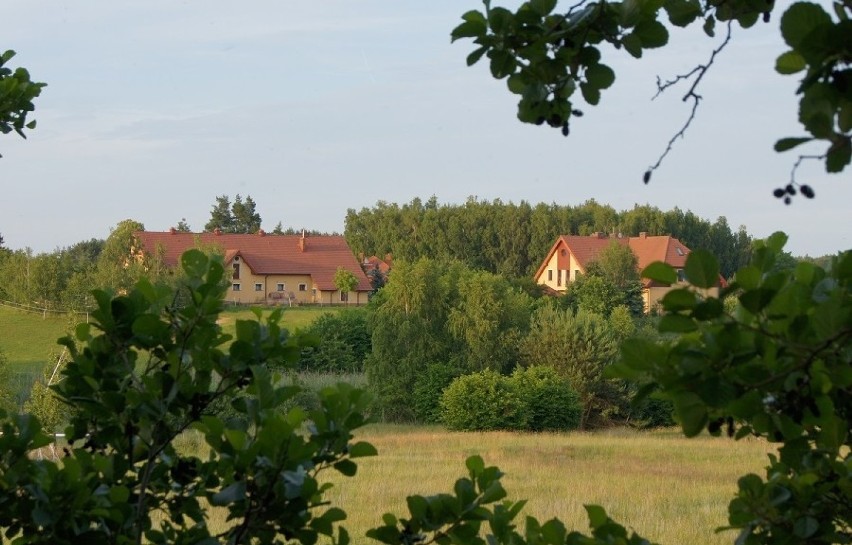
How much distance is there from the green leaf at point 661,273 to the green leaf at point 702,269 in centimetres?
2

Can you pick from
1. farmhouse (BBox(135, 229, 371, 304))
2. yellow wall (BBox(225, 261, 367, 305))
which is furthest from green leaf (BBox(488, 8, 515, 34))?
yellow wall (BBox(225, 261, 367, 305))

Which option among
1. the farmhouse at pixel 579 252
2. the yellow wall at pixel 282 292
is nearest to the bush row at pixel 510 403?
the farmhouse at pixel 579 252

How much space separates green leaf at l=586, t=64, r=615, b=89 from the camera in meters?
1.69

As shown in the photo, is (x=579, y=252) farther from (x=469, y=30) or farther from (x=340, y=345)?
(x=469, y=30)

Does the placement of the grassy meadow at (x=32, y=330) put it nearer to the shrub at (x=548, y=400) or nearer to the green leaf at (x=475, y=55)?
the shrub at (x=548, y=400)

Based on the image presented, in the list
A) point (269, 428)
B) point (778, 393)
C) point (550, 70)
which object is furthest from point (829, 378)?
point (269, 428)

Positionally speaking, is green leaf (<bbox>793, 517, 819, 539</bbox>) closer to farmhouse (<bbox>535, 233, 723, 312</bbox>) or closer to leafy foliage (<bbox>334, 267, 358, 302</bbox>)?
farmhouse (<bbox>535, 233, 723, 312</bbox>)

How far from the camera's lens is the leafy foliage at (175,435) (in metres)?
1.99

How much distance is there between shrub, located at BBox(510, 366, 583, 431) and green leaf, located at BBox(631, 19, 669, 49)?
111 ft

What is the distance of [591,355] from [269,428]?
36.1m

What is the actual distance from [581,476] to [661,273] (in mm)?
20639

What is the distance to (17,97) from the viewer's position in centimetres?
372

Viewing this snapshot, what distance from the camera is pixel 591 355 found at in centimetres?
3744

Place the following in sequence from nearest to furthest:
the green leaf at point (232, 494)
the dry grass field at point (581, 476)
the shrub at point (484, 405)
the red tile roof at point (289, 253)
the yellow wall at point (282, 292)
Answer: the green leaf at point (232, 494), the dry grass field at point (581, 476), the shrub at point (484, 405), the red tile roof at point (289, 253), the yellow wall at point (282, 292)
